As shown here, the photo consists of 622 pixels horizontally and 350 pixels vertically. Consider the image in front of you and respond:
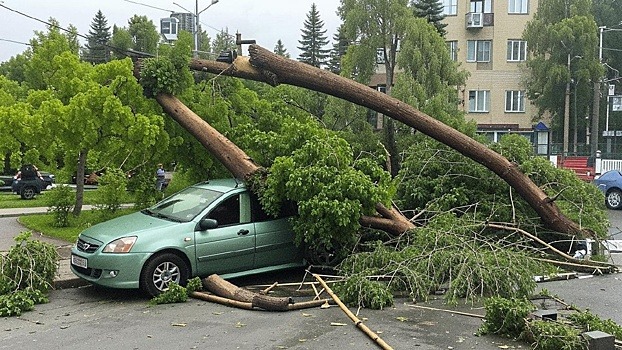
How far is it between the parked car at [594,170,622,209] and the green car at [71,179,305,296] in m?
16.4

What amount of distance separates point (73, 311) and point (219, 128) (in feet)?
20.1

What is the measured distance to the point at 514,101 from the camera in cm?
4653

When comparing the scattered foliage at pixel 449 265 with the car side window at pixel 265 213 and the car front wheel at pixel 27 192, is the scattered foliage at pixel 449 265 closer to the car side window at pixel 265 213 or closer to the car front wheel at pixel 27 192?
the car side window at pixel 265 213

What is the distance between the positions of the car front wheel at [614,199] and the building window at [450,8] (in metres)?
25.2

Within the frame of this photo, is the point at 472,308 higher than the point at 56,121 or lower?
lower

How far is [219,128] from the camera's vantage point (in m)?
14.0

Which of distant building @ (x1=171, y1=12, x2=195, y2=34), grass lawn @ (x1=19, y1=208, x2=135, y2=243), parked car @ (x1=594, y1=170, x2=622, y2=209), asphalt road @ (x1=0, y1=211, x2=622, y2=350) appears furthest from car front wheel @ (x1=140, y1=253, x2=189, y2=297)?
distant building @ (x1=171, y1=12, x2=195, y2=34)

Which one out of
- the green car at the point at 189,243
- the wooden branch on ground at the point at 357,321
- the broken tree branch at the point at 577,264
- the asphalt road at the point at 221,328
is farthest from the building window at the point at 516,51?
the asphalt road at the point at 221,328

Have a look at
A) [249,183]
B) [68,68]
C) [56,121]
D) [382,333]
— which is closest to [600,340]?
[382,333]

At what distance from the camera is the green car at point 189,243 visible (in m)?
8.93

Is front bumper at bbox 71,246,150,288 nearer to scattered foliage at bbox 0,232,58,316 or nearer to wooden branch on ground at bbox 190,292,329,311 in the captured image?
scattered foliage at bbox 0,232,58,316

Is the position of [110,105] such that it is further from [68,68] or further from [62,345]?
[62,345]

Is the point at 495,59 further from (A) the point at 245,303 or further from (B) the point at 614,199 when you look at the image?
(A) the point at 245,303

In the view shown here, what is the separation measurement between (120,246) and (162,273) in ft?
2.17
